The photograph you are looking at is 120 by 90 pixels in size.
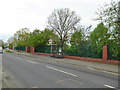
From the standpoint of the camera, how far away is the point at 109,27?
1229cm

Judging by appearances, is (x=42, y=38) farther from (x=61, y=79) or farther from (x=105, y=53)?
(x=61, y=79)

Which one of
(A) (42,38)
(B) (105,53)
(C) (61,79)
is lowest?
(C) (61,79)

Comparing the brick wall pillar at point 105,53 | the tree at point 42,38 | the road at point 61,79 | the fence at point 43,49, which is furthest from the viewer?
the tree at point 42,38

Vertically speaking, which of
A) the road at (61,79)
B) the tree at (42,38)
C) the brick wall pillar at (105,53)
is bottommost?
the road at (61,79)

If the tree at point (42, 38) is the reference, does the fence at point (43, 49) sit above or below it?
below

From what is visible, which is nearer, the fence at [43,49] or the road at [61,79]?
the road at [61,79]

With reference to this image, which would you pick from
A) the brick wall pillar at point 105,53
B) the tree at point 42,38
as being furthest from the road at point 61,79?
the tree at point 42,38

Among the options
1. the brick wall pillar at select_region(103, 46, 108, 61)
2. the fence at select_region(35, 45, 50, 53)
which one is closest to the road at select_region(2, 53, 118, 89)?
the brick wall pillar at select_region(103, 46, 108, 61)

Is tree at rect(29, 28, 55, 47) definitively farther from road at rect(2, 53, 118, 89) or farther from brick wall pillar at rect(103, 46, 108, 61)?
road at rect(2, 53, 118, 89)

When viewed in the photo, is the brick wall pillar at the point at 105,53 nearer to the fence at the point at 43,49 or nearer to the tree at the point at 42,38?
the fence at the point at 43,49

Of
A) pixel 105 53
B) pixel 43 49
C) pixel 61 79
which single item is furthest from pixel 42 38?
pixel 61 79

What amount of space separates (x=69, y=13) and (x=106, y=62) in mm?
18189

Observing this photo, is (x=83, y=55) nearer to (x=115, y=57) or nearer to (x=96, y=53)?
(x=96, y=53)

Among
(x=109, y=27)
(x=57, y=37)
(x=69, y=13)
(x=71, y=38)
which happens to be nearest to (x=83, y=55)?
(x=109, y=27)
